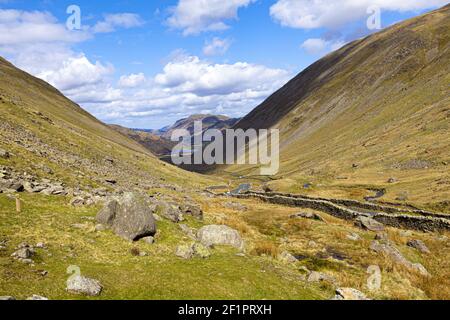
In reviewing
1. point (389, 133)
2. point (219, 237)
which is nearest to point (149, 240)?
point (219, 237)

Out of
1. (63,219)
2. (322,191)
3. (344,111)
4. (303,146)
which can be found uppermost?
(344,111)

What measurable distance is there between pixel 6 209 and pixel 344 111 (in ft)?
571

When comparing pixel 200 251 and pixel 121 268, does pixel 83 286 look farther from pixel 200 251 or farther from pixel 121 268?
pixel 200 251

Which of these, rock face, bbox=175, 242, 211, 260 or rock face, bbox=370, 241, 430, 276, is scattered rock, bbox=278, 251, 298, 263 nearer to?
rock face, bbox=175, 242, 211, 260

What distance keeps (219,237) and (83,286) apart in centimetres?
1268

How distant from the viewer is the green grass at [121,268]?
1634 centimetres

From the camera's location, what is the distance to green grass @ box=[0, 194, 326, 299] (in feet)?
53.6

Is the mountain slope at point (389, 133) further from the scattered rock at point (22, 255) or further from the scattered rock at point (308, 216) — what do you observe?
the scattered rock at point (22, 255)

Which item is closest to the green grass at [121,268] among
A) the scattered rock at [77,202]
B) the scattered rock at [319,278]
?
the scattered rock at [319,278]

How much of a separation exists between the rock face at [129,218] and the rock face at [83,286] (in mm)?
7152

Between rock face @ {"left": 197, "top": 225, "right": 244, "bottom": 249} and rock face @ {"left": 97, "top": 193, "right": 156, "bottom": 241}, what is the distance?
406 cm

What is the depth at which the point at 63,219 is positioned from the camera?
2427 centimetres
